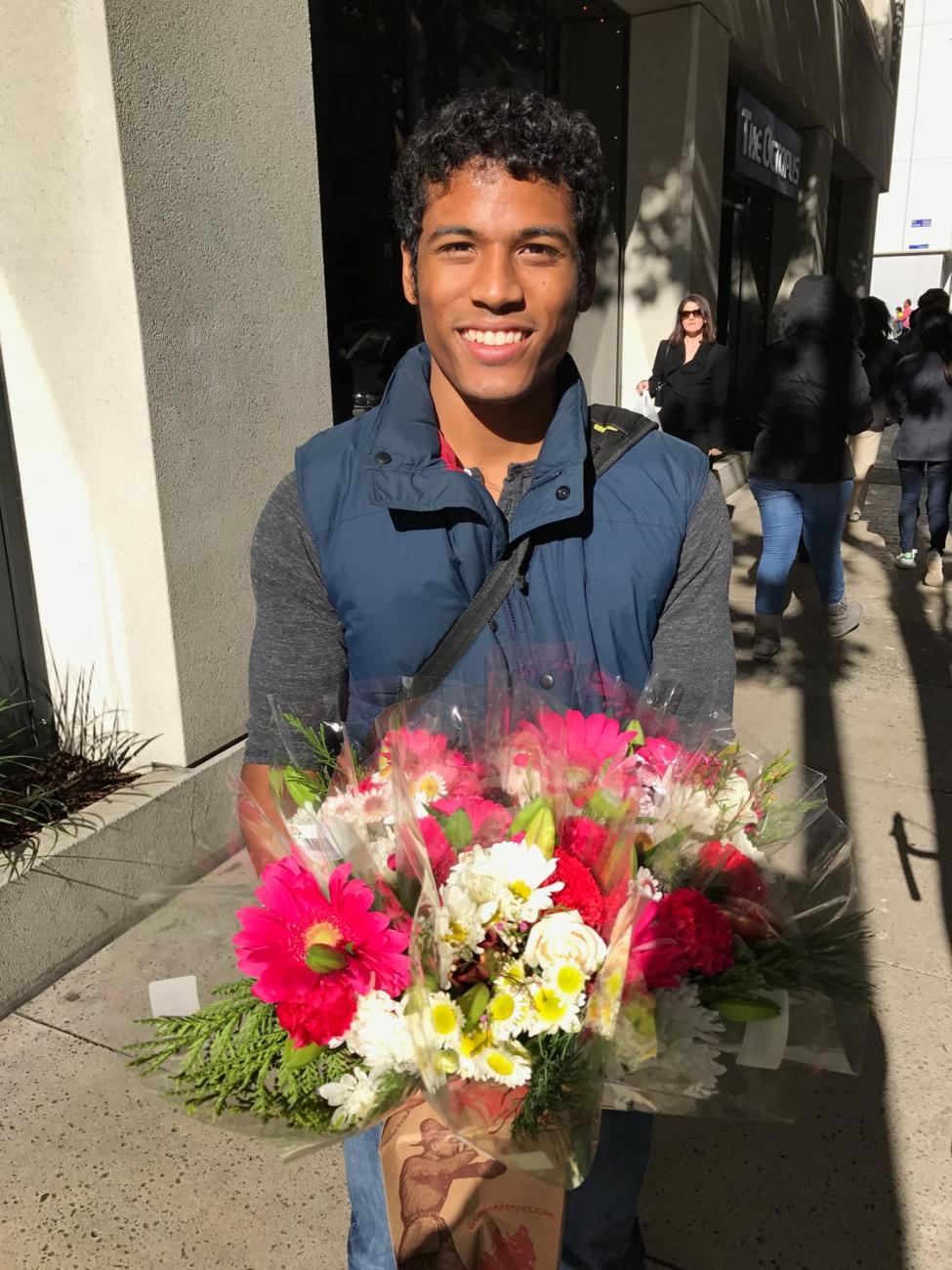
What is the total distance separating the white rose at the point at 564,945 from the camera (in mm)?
1137

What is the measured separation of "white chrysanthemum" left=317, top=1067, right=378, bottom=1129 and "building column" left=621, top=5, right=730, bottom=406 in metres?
9.46

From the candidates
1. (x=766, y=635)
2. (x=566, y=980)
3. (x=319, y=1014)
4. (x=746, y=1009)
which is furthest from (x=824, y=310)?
(x=319, y=1014)

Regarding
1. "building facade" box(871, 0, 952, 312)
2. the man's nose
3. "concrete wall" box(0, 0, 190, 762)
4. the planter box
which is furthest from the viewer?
"building facade" box(871, 0, 952, 312)

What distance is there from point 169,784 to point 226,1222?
5.57 feet

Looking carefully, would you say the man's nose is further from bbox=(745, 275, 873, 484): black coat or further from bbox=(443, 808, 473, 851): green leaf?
bbox=(745, 275, 873, 484): black coat

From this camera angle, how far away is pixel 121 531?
3.81 m

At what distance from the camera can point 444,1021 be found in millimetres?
1104

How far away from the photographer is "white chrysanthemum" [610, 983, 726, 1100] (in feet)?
3.80

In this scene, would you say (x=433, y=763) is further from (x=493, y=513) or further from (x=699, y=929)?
(x=493, y=513)

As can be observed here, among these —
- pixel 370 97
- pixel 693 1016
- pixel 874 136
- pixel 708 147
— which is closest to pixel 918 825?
pixel 693 1016

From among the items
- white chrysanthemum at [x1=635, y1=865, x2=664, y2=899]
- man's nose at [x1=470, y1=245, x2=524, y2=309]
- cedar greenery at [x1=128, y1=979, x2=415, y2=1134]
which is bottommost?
cedar greenery at [x1=128, y1=979, x2=415, y2=1134]

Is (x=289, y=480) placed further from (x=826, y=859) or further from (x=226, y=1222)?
(x=226, y=1222)

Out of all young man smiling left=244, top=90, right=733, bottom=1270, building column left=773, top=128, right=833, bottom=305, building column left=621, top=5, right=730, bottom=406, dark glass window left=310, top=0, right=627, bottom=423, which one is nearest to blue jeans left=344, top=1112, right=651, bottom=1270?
young man smiling left=244, top=90, right=733, bottom=1270

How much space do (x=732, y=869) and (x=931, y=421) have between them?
24.1ft
